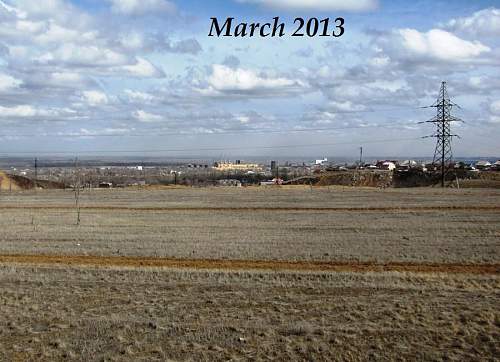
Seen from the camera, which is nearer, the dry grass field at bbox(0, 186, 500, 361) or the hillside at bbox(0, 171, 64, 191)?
the dry grass field at bbox(0, 186, 500, 361)

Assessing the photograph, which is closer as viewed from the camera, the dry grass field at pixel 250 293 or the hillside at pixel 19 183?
the dry grass field at pixel 250 293

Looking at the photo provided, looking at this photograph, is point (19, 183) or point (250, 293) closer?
point (250, 293)

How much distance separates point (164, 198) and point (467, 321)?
50.8m

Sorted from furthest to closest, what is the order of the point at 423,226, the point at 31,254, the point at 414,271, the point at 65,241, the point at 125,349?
the point at 423,226 → the point at 65,241 → the point at 31,254 → the point at 414,271 → the point at 125,349

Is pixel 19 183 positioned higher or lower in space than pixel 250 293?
higher

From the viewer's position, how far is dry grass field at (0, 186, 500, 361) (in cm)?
1185

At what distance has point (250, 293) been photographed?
1582cm

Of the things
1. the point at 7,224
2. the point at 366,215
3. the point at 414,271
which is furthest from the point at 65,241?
the point at 366,215

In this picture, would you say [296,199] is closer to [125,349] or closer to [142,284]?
[142,284]

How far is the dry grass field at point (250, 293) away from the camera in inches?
467

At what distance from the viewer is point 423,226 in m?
33.0

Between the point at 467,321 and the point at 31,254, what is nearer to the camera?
the point at 467,321

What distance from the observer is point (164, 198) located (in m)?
62.1

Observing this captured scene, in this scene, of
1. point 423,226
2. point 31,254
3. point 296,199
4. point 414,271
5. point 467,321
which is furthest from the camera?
point 296,199
